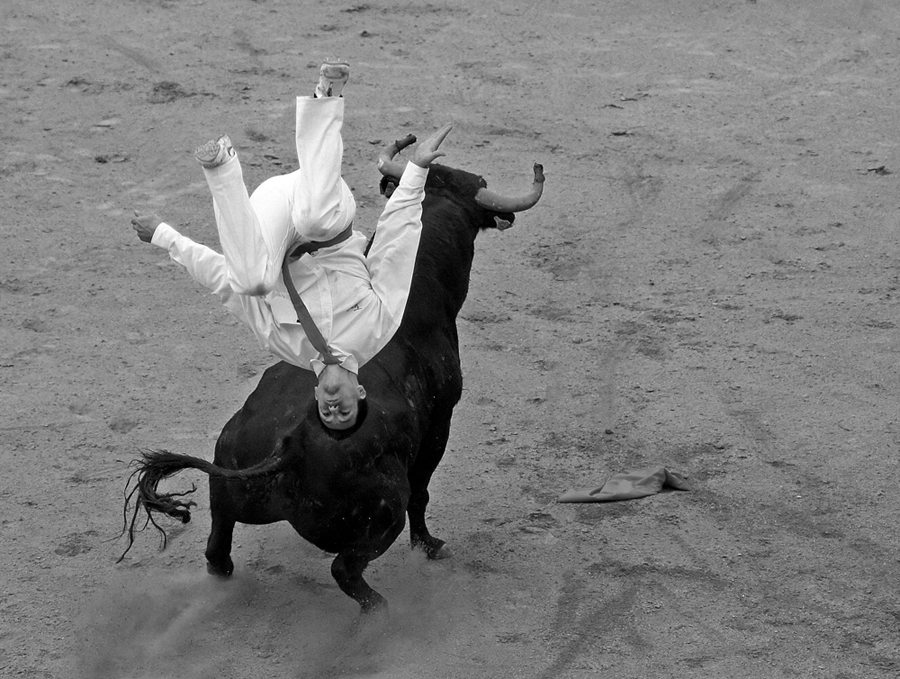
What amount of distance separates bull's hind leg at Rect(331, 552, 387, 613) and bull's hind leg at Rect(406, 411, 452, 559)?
0.53 meters

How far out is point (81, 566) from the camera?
5219 millimetres

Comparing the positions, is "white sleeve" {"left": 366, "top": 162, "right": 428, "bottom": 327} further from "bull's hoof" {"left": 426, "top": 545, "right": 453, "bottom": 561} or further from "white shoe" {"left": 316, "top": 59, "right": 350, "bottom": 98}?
"bull's hoof" {"left": 426, "top": 545, "right": 453, "bottom": 561}

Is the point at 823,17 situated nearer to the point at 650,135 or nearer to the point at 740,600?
the point at 650,135

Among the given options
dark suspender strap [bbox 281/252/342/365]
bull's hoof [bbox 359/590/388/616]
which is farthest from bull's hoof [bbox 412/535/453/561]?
dark suspender strap [bbox 281/252/342/365]

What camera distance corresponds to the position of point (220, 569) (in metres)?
5.12

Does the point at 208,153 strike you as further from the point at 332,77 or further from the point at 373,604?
the point at 373,604

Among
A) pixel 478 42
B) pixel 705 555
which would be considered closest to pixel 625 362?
pixel 705 555

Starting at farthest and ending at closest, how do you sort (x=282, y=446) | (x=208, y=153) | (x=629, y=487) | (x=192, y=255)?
(x=629, y=487), (x=282, y=446), (x=192, y=255), (x=208, y=153)

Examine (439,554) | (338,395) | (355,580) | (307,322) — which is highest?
(307,322)

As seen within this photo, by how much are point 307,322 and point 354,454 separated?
550mm

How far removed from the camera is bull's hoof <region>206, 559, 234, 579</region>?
5.11 m

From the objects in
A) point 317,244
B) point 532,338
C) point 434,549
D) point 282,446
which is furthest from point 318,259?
point 532,338

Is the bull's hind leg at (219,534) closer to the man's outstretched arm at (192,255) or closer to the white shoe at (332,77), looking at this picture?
the man's outstretched arm at (192,255)

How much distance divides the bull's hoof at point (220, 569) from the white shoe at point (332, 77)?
6.33 ft
